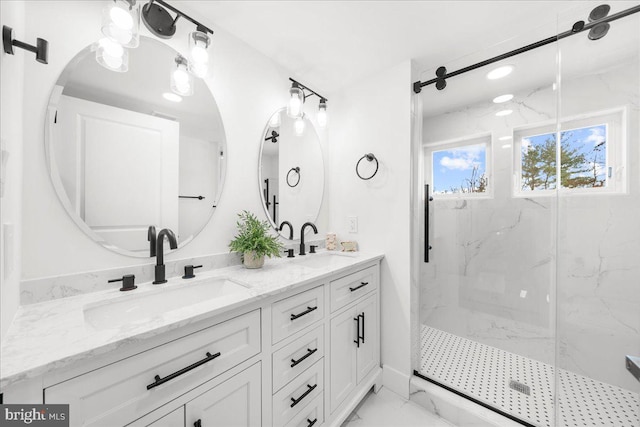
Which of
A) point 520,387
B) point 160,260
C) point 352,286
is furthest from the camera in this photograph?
point 520,387

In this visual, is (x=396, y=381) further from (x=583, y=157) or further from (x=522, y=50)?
(x=522, y=50)

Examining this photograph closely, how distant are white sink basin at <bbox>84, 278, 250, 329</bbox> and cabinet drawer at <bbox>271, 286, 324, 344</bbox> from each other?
18 centimetres

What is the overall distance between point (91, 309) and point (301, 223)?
132 cm

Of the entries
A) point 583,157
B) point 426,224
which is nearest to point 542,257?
point 583,157

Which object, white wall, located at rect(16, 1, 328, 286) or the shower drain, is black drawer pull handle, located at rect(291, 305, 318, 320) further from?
the shower drain

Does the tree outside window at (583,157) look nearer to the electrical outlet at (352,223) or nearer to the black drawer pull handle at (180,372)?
the electrical outlet at (352,223)

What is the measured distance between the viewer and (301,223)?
200cm

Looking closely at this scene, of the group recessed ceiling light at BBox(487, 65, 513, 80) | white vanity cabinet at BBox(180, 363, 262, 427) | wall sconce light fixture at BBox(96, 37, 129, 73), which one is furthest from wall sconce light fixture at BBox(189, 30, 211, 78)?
recessed ceiling light at BBox(487, 65, 513, 80)

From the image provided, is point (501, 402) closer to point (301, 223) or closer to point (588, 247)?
point (588, 247)

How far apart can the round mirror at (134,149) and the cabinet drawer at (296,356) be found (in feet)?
2.56

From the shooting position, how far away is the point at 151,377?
717mm

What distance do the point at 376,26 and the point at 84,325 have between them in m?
1.94

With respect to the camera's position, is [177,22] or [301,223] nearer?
[177,22]

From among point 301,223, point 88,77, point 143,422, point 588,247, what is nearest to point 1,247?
point 143,422
